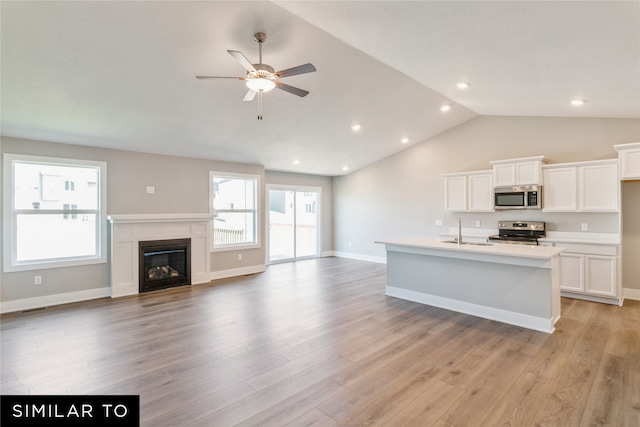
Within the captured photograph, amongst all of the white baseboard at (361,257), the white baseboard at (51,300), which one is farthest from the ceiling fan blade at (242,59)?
the white baseboard at (361,257)

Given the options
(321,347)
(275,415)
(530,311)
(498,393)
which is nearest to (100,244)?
(321,347)

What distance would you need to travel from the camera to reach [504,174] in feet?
18.3

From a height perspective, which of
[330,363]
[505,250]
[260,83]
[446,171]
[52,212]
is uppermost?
[260,83]

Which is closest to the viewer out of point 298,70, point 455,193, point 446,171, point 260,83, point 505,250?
point 298,70

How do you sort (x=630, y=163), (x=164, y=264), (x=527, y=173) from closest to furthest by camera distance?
(x=630, y=163)
(x=527, y=173)
(x=164, y=264)

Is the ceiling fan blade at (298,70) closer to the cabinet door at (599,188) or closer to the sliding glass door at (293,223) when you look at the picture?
the cabinet door at (599,188)

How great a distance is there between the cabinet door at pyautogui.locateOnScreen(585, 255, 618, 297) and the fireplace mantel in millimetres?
6416

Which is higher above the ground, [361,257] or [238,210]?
[238,210]

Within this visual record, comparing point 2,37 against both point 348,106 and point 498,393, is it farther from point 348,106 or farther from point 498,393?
point 498,393

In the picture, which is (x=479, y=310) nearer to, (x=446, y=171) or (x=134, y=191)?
(x=446, y=171)

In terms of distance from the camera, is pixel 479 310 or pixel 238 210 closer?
pixel 479 310

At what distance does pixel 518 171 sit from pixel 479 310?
2.78 metres

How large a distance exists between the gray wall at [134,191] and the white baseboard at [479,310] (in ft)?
12.0

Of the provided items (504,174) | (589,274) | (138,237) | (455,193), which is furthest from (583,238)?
(138,237)
